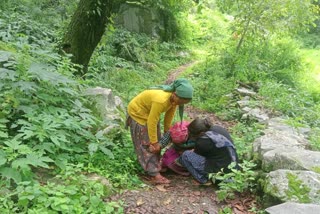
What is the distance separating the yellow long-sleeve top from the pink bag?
0.69ft

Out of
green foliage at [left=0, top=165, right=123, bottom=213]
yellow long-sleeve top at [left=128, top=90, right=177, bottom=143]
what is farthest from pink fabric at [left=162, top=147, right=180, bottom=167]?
green foliage at [left=0, top=165, right=123, bottom=213]

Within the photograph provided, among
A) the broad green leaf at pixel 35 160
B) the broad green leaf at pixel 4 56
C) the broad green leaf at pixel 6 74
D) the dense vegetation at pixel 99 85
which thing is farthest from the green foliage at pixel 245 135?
the broad green leaf at pixel 4 56

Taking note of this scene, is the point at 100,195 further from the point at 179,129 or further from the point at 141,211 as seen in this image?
the point at 179,129

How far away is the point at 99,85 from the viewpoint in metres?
7.16

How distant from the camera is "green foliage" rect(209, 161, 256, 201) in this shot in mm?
3914

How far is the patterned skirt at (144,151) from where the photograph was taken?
4.47m

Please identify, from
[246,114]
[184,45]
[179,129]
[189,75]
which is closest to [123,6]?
[184,45]

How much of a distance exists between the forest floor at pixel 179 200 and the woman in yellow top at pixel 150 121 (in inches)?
8.1

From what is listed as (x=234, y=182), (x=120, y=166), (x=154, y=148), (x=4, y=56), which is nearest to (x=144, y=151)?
(x=154, y=148)

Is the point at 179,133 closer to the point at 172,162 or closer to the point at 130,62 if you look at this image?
the point at 172,162

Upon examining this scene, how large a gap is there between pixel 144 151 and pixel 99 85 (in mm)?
3011

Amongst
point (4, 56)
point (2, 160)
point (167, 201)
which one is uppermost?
point (4, 56)

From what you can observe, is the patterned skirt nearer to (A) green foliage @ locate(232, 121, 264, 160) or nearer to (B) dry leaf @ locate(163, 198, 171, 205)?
(B) dry leaf @ locate(163, 198, 171, 205)

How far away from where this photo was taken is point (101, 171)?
12.7 feet
